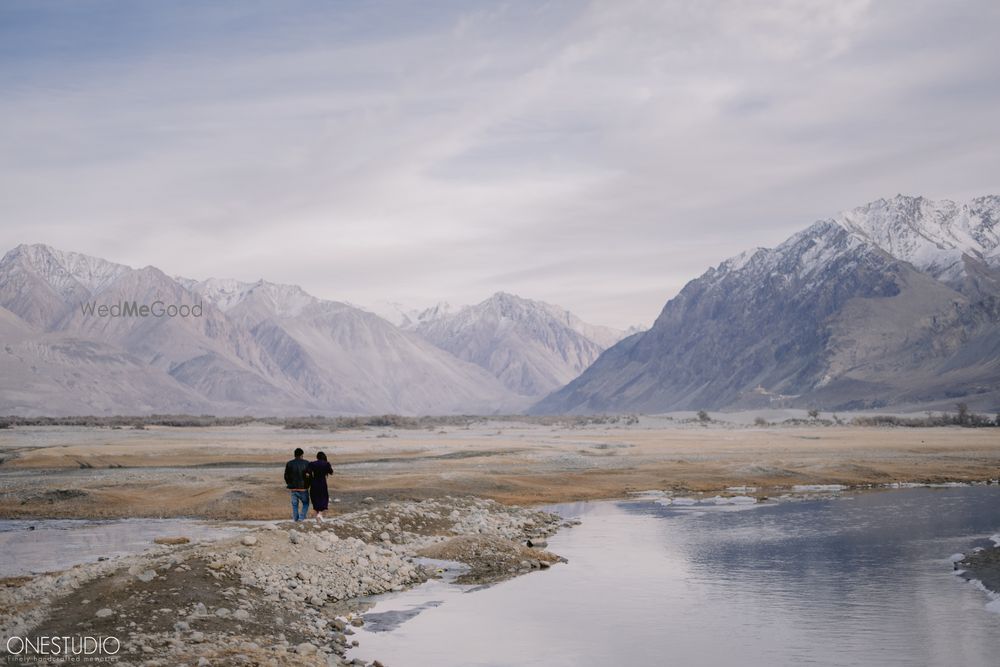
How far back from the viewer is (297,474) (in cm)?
3139

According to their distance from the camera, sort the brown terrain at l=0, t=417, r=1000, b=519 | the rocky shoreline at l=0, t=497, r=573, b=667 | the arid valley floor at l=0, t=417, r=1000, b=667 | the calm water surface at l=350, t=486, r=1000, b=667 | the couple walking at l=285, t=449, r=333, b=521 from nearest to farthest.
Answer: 1. the rocky shoreline at l=0, t=497, r=573, b=667
2. the arid valley floor at l=0, t=417, r=1000, b=667
3. the calm water surface at l=350, t=486, r=1000, b=667
4. the couple walking at l=285, t=449, r=333, b=521
5. the brown terrain at l=0, t=417, r=1000, b=519

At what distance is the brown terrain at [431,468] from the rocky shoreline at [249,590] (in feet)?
39.8

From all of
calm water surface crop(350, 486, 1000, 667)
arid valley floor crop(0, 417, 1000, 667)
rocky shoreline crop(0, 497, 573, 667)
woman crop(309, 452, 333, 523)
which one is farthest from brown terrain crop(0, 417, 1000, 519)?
calm water surface crop(350, 486, 1000, 667)

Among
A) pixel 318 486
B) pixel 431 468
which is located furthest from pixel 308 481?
pixel 431 468

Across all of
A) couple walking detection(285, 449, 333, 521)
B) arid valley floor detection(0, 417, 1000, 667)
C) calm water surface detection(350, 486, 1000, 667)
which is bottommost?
calm water surface detection(350, 486, 1000, 667)

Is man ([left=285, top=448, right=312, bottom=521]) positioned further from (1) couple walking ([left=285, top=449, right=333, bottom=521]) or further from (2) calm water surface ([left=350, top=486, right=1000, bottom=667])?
(2) calm water surface ([left=350, top=486, right=1000, bottom=667])

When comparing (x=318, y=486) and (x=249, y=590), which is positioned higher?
(x=318, y=486)

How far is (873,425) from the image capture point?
152m

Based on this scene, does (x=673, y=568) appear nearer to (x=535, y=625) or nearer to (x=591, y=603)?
(x=591, y=603)

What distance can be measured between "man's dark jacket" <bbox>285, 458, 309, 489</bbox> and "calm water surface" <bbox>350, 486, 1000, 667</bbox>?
5244 millimetres

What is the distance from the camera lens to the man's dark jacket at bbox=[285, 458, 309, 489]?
31297 mm

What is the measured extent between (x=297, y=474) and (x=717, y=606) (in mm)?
13239

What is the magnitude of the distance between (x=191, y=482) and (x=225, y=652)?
4018 centimetres

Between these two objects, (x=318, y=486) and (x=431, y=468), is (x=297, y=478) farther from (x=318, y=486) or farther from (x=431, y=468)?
(x=431, y=468)
